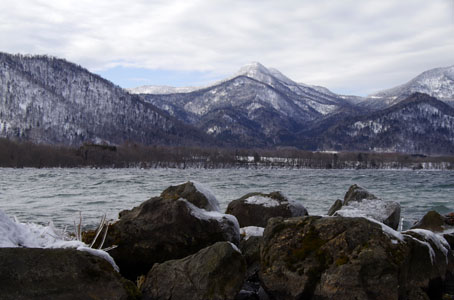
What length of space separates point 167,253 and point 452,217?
39.8ft

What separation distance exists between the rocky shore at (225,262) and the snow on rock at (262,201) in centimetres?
435

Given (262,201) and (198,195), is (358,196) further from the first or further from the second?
(198,195)

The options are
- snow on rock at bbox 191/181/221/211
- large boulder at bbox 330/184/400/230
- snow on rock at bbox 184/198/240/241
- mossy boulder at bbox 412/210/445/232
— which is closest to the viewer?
snow on rock at bbox 184/198/240/241

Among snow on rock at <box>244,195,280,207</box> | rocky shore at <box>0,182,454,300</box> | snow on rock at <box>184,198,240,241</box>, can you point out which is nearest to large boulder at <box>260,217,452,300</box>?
rocky shore at <box>0,182,454,300</box>

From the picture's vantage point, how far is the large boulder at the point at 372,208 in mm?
14594

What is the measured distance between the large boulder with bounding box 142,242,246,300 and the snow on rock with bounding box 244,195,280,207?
286 inches

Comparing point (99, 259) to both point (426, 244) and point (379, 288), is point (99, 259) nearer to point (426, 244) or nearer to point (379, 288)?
point (379, 288)

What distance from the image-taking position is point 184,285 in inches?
293

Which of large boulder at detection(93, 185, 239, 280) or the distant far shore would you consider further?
the distant far shore

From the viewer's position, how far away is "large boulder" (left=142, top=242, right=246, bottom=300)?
7383mm

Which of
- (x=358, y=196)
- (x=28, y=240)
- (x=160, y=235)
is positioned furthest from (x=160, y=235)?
(x=358, y=196)

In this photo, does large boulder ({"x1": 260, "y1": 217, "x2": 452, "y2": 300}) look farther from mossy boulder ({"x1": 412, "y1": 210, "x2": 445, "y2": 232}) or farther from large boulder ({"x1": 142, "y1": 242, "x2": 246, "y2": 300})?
mossy boulder ({"x1": 412, "y1": 210, "x2": 445, "y2": 232})

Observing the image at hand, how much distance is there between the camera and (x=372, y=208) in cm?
1528

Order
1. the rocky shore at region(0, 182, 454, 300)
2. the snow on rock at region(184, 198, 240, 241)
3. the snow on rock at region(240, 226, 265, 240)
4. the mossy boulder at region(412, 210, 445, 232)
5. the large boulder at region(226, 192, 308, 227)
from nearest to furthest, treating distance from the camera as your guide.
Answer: the rocky shore at region(0, 182, 454, 300) → the snow on rock at region(184, 198, 240, 241) → the snow on rock at region(240, 226, 265, 240) → the large boulder at region(226, 192, 308, 227) → the mossy boulder at region(412, 210, 445, 232)
